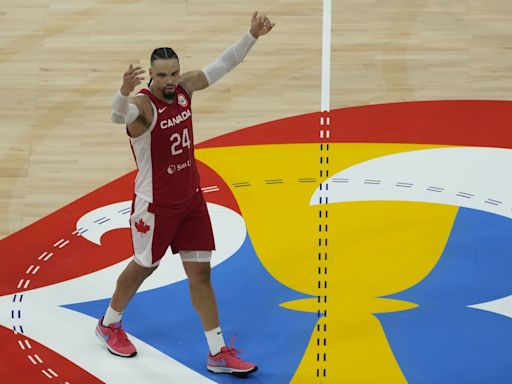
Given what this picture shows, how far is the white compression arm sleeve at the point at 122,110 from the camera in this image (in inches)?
202

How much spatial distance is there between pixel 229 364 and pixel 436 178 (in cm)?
185

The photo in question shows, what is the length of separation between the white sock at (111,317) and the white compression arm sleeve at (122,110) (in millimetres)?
1145

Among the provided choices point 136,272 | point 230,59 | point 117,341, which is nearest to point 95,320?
point 117,341

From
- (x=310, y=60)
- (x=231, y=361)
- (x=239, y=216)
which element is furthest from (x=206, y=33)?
(x=231, y=361)

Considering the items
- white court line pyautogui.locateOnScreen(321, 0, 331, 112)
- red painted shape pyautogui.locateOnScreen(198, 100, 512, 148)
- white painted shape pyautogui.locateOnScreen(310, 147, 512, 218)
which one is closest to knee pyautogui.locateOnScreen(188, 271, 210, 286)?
white painted shape pyautogui.locateOnScreen(310, 147, 512, 218)

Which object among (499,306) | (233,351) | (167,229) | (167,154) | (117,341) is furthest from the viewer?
(499,306)

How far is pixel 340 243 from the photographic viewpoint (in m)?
6.54

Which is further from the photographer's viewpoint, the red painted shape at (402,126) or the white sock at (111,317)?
the red painted shape at (402,126)

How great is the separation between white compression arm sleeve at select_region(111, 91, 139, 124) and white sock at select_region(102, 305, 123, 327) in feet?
3.76

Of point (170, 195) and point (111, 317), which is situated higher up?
point (170, 195)

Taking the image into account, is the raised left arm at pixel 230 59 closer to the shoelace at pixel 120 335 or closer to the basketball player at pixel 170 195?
the basketball player at pixel 170 195

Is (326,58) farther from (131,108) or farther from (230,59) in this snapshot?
(131,108)

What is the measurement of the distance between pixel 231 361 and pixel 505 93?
2.70 m

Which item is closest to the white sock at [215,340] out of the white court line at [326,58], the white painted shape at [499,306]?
the white painted shape at [499,306]
